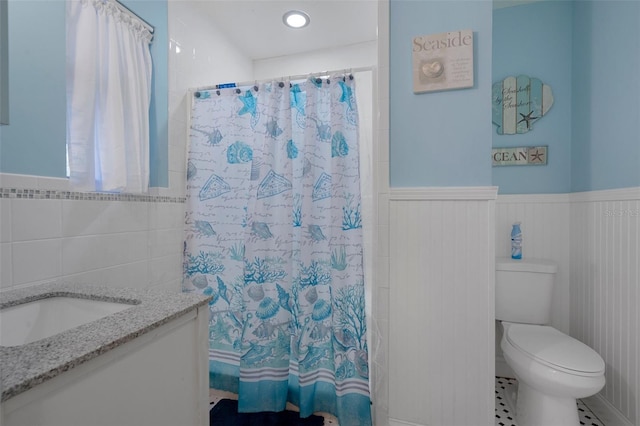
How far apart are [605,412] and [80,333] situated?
2270 mm

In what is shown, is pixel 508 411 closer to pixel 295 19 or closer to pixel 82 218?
pixel 82 218

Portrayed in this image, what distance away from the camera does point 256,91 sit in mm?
1589

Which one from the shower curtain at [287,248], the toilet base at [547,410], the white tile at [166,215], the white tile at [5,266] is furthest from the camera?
the white tile at [166,215]

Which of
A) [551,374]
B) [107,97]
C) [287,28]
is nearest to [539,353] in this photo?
[551,374]

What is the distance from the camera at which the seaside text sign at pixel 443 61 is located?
4.30 ft

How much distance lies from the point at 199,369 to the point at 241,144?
1.19 m

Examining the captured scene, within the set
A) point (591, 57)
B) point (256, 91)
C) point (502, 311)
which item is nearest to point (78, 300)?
point (256, 91)

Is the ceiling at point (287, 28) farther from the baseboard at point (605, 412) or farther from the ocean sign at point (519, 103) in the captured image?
the baseboard at point (605, 412)

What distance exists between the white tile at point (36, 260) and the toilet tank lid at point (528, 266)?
2125mm

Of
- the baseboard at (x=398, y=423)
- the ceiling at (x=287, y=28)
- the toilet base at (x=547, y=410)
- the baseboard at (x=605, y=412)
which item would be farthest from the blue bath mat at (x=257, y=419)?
the ceiling at (x=287, y=28)

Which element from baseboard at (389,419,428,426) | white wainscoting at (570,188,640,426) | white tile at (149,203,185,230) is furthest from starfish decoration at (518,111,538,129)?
white tile at (149,203,185,230)

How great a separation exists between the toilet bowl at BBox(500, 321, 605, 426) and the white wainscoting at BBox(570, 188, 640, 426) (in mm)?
200

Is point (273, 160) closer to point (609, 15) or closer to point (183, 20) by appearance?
point (183, 20)

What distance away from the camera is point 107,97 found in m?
1.26
